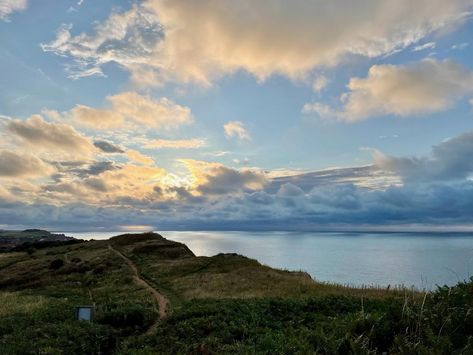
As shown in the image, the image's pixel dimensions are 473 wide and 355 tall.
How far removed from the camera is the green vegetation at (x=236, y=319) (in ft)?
43.8

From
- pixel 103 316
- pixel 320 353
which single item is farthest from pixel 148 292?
pixel 320 353

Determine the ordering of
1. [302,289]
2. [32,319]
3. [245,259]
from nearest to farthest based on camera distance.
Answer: [32,319] < [302,289] < [245,259]

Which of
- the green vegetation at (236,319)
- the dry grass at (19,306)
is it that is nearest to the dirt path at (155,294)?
the green vegetation at (236,319)

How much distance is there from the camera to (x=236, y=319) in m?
22.1

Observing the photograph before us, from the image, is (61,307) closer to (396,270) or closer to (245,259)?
(245,259)

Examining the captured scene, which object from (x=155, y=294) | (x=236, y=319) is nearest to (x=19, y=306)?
(x=155, y=294)

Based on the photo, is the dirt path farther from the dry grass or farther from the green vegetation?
the dry grass

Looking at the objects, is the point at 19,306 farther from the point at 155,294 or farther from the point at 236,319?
the point at 236,319

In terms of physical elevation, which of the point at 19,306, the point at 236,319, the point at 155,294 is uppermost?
the point at 236,319

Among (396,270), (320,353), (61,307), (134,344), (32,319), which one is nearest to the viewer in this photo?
(320,353)

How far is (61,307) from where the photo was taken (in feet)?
108

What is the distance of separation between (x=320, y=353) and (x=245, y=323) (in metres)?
9.07

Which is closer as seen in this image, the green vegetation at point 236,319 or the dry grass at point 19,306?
the green vegetation at point 236,319

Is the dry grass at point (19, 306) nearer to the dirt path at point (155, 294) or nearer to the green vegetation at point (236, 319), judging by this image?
the green vegetation at point (236, 319)
